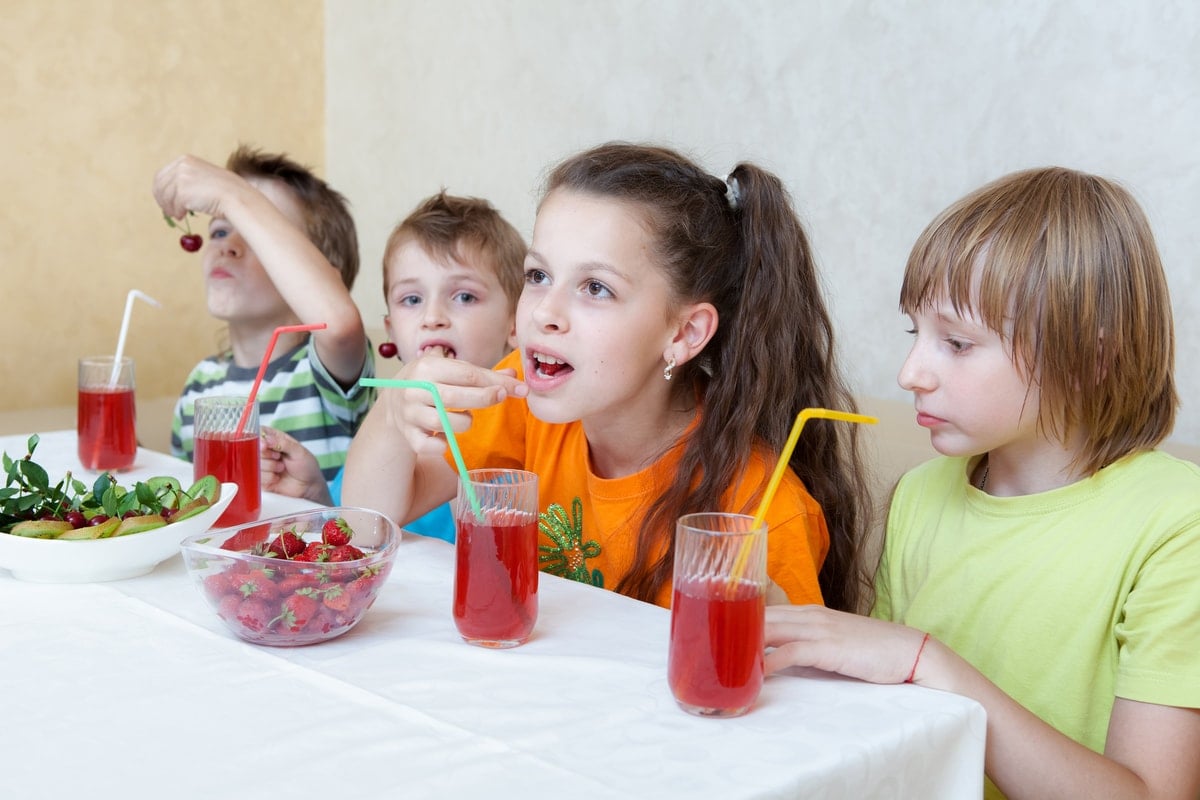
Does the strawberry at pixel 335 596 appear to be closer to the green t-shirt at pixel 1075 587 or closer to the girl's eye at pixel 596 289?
the girl's eye at pixel 596 289

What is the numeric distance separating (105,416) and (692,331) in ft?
2.78

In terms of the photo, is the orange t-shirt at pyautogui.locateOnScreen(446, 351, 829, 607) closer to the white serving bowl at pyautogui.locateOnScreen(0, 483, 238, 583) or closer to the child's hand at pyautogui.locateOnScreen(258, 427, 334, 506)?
the child's hand at pyautogui.locateOnScreen(258, 427, 334, 506)

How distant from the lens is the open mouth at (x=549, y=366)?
1.47 meters

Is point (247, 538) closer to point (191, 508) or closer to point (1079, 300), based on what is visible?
point (191, 508)

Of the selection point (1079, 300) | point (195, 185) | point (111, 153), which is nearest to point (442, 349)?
point (195, 185)

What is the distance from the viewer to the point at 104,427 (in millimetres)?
1750

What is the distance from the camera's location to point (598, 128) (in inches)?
129

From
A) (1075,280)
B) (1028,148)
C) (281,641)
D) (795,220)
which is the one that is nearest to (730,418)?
(795,220)

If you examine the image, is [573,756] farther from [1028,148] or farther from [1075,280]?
[1028,148]

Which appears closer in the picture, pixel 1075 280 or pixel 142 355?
pixel 1075 280

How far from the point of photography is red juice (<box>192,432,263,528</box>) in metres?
1.47

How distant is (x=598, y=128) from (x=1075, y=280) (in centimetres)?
217

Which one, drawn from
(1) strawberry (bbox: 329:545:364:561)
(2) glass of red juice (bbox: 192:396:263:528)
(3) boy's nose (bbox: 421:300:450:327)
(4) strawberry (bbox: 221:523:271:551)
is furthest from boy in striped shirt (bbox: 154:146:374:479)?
(1) strawberry (bbox: 329:545:364:561)

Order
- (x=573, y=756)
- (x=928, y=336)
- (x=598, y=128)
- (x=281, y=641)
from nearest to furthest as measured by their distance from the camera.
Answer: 1. (x=573, y=756)
2. (x=281, y=641)
3. (x=928, y=336)
4. (x=598, y=128)
